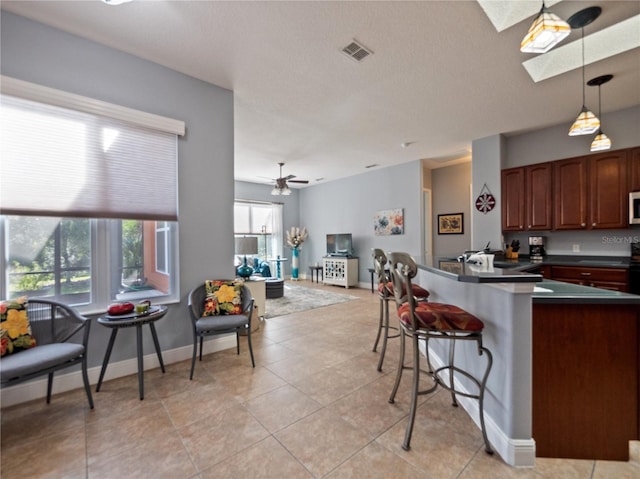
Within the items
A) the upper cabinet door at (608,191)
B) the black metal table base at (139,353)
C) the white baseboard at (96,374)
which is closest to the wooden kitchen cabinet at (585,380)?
the black metal table base at (139,353)

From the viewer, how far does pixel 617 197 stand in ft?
11.3

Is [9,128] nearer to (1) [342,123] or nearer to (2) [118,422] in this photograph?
(2) [118,422]

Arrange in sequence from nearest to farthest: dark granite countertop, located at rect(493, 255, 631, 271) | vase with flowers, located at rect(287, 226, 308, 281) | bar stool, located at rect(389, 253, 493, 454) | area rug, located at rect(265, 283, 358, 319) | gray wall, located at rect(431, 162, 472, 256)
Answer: bar stool, located at rect(389, 253, 493, 454)
dark granite countertop, located at rect(493, 255, 631, 271)
area rug, located at rect(265, 283, 358, 319)
gray wall, located at rect(431, 162, 472, 256)
vase with flowers, located at rect(287, 226, 308, 281)

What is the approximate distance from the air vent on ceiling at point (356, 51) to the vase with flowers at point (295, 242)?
6.04 meters

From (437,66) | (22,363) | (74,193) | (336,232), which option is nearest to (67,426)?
(22,363)

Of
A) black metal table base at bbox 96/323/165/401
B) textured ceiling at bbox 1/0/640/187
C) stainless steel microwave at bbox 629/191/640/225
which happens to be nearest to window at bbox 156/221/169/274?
black metal table base at bbox 96/323/165/401

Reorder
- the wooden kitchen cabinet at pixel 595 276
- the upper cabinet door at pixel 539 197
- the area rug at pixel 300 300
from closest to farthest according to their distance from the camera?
the wooden kitchen cabinet at pixel 595 276 → the upper cabinet door at pixel 539 197 → the area rug at pixel 300 300

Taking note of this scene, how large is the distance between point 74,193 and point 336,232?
6.16 m

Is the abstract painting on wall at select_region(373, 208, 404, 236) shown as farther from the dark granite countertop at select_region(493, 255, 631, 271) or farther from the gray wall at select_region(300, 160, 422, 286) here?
A: the dark granite countertop at select_region(493, 255, 631, 271)

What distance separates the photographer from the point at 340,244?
7.42 meters

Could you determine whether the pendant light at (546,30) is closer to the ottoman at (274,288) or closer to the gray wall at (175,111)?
the gray wall at (175,111)

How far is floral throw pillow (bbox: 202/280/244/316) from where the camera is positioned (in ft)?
8.87

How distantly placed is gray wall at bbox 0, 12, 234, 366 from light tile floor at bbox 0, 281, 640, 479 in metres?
0.58

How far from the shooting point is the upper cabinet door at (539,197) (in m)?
3.96
